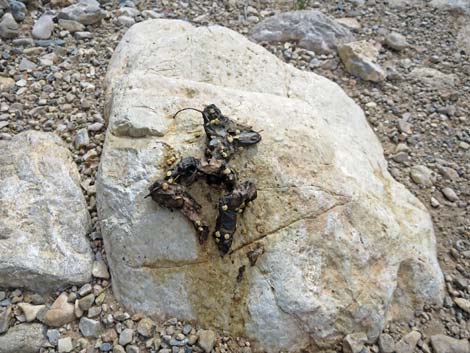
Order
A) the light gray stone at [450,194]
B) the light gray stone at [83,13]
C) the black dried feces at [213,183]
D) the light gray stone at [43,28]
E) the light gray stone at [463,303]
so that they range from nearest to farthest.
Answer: the black dried feces at [213,183], the light gray stone at [463,303], the light gray stone at [450,194], the light gray stone at [43,28], the light gray stone at [83,13]

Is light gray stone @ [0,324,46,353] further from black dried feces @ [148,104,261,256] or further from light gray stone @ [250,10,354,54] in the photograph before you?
light gray stone @ [250,10,354,54]

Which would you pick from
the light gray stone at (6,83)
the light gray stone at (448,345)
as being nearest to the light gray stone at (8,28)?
the light gray stone at (6,83)

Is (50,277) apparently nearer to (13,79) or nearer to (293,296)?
(293,296)

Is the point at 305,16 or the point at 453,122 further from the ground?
the point at 305,16

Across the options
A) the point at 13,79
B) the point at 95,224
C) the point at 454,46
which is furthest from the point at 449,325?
the point at 13,79

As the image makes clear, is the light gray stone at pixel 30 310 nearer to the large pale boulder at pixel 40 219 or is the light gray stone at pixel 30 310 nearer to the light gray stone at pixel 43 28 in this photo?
the large pale boulder at pixel 40 219

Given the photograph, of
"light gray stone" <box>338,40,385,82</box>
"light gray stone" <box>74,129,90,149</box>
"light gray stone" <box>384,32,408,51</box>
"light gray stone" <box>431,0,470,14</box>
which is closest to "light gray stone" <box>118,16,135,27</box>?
"light gray stone" <box>74,129,90,149</box>
